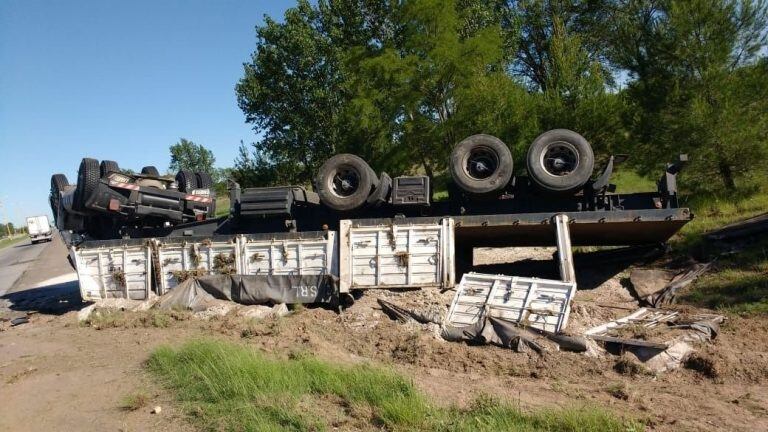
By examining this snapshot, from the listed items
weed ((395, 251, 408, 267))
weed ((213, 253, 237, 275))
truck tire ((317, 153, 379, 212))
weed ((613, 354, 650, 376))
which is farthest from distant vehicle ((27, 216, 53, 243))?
weed ((613, 354, 650, 376))

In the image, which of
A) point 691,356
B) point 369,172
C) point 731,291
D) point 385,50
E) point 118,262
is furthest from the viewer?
point 385,50

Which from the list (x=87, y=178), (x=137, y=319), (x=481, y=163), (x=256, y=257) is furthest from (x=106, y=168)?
(x=481, y=163)

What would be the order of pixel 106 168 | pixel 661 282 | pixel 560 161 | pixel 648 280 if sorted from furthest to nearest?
pixel 106 168 → pixel 648 280 → pixel 661 282 → pixel 560 161

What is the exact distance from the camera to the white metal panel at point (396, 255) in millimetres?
8422

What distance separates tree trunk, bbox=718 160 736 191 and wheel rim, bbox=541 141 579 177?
7.80 m

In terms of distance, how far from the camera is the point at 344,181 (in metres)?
9.32

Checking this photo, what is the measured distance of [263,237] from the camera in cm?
947

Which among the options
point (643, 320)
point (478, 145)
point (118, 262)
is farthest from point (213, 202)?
point (643, 320)

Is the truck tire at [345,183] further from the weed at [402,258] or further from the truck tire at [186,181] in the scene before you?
the truck tire at [186,181]

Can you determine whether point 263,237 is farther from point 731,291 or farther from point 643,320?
point 731,291

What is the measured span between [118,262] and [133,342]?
2.88 m

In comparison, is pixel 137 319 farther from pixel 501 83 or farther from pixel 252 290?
pixel 501 83

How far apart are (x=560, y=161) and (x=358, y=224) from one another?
3124mm

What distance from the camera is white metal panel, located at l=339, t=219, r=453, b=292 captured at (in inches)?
332
